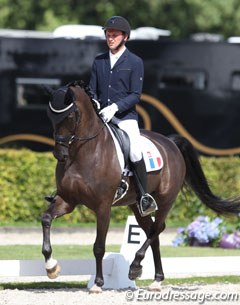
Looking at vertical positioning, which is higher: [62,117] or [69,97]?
[69,97]

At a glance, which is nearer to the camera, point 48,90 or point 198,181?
point 48,90

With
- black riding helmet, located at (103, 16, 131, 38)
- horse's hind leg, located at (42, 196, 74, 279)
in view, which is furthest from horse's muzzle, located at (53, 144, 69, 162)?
black riding helmet, located at (103, 16, 131, 38)

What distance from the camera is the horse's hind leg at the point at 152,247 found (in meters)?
9.41

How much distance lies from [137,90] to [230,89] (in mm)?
10903

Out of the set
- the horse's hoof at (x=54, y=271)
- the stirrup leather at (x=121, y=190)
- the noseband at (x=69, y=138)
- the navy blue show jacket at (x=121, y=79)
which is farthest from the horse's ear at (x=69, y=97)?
the horse's hoof at (x=54, y=271)

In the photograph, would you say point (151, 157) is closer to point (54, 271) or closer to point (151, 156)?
point (151, 156)

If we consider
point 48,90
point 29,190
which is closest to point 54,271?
point 48,90

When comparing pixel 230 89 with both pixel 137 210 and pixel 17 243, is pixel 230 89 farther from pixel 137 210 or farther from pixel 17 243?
pixel 137 210

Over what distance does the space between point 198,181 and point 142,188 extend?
1.55m

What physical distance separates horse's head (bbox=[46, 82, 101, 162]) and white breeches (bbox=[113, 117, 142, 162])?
678mm

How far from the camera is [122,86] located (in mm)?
9352

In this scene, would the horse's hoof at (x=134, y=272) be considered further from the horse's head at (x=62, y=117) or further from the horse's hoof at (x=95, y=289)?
the horse's head at (x=62, y=117)

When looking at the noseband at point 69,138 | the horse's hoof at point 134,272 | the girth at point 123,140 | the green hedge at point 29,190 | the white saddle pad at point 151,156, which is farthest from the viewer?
the green hedge at point 29,190

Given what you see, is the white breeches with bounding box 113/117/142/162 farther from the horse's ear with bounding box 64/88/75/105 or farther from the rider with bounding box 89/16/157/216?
the horse's ear with bounding box 64/88/75/105
